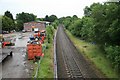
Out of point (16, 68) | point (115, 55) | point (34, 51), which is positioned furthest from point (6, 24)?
point (115, 55)

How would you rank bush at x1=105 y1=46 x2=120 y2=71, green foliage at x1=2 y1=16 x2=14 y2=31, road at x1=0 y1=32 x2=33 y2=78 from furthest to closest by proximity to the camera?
green foliage at x1=2 y1=16 x2=14 y2=31, road at x1=0 y1=32 x2=33 y2=78, bush at x1=105 y1=46 x2=120 y2=71

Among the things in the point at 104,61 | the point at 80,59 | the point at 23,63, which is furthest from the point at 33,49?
the point at 104,61

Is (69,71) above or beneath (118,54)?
beneath

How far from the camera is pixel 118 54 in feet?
66.8

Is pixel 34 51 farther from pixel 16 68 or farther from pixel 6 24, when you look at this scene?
pixel 6 24

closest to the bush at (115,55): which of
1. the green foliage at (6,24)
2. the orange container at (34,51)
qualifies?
the orange container at (34,51)

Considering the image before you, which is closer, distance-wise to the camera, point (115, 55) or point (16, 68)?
point (115, 55)

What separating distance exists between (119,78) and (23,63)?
40.0ft

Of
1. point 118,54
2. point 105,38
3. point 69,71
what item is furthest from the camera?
point 105,38

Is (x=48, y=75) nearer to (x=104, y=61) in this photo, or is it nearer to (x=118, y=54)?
(x=118, y=54)

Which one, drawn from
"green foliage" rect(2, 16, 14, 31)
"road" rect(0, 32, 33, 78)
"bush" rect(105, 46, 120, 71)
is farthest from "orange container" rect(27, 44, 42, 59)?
"green foliage" rect(2, 16, 14, 31)

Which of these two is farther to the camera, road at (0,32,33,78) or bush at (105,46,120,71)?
road at (0,32,33,78)

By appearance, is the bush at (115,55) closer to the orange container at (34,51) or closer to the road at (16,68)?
the road at (16,68)

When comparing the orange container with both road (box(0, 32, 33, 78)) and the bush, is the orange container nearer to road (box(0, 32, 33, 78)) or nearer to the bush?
road (box(0, 32, 33, 78))
